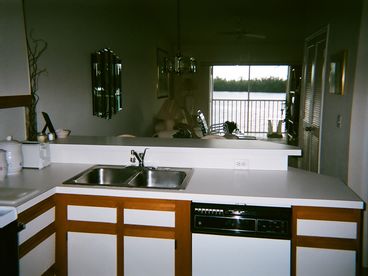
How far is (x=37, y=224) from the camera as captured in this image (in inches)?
86.2

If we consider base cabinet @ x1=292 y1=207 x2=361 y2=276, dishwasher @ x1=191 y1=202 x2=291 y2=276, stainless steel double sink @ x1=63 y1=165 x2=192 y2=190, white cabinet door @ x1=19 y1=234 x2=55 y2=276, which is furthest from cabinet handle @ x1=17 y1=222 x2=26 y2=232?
base cabinet @ x1=292 y1=207 x2=361 y2=276

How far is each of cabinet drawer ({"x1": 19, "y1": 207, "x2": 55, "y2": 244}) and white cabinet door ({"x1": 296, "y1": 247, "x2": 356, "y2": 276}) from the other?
141 cm

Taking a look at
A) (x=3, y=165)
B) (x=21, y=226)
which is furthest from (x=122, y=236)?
(x=3, y=165)

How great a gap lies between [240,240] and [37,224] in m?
1.12

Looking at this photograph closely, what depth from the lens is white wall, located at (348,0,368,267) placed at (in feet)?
10.8

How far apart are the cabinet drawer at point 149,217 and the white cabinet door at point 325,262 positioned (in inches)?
28.5

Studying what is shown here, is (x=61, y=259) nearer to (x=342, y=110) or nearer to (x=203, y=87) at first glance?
(x=342, y=110)

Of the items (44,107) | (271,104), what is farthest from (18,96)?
(271,104)

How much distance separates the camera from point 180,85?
9805 mm

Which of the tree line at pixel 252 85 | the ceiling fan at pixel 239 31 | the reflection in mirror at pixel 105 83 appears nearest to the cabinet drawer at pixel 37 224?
the reflection in mirror at pixel 105 83

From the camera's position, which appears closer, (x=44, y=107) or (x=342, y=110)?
(x=44, y=107)

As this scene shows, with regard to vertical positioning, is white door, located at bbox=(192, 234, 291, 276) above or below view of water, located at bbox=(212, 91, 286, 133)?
below

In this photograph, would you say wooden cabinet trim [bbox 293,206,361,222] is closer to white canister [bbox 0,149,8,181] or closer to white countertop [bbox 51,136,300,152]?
white countertop [bbox 51,136,300,152]

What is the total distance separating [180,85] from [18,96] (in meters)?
7.24
